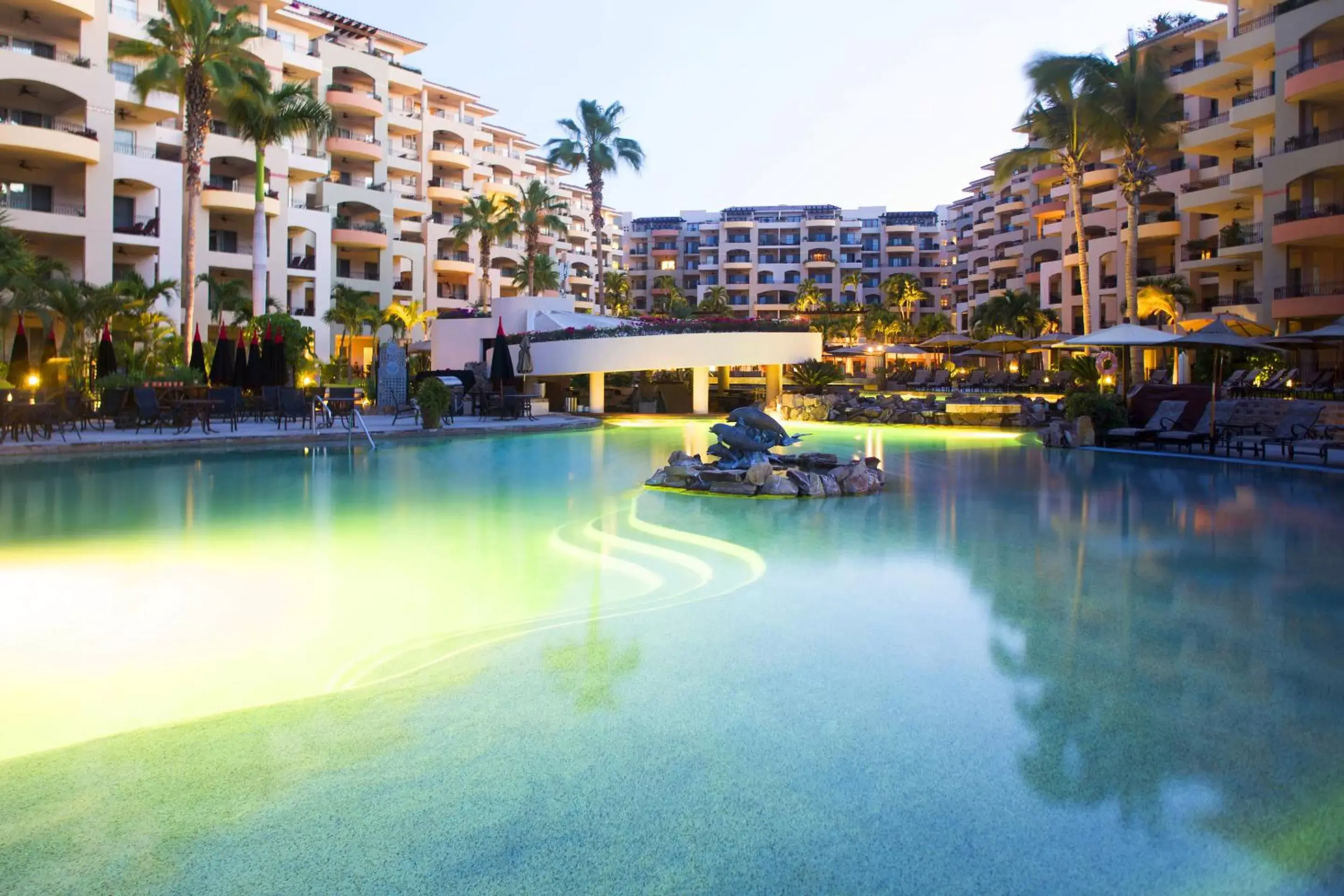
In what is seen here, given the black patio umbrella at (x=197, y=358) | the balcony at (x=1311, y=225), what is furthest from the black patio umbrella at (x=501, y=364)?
the balcony at (x=1311, y=225)

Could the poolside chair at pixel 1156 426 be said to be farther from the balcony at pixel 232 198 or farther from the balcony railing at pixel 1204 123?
the balcony at pixel 232 198

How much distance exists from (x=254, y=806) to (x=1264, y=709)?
13.9 feet

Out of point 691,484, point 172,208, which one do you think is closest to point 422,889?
point 691,484

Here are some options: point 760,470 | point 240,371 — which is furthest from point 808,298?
point 760,470

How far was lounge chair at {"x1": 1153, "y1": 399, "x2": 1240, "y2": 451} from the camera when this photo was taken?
1802 centimetres

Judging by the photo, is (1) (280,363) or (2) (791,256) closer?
(1) (280,363)

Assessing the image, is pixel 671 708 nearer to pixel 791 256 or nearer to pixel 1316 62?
pixel 1316 62

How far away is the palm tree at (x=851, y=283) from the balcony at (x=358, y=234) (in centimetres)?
5567

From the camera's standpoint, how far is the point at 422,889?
301cm

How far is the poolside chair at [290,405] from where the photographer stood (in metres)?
22.3

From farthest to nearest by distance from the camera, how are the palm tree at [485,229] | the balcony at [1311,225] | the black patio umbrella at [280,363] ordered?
the palm tree at [485,229], the balcony at [1311,225], the black patio umbrella at [280,363]

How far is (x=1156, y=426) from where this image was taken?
64.5 feet

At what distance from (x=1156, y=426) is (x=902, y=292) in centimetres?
7202

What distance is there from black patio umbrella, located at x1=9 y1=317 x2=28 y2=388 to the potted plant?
25.8 ft
